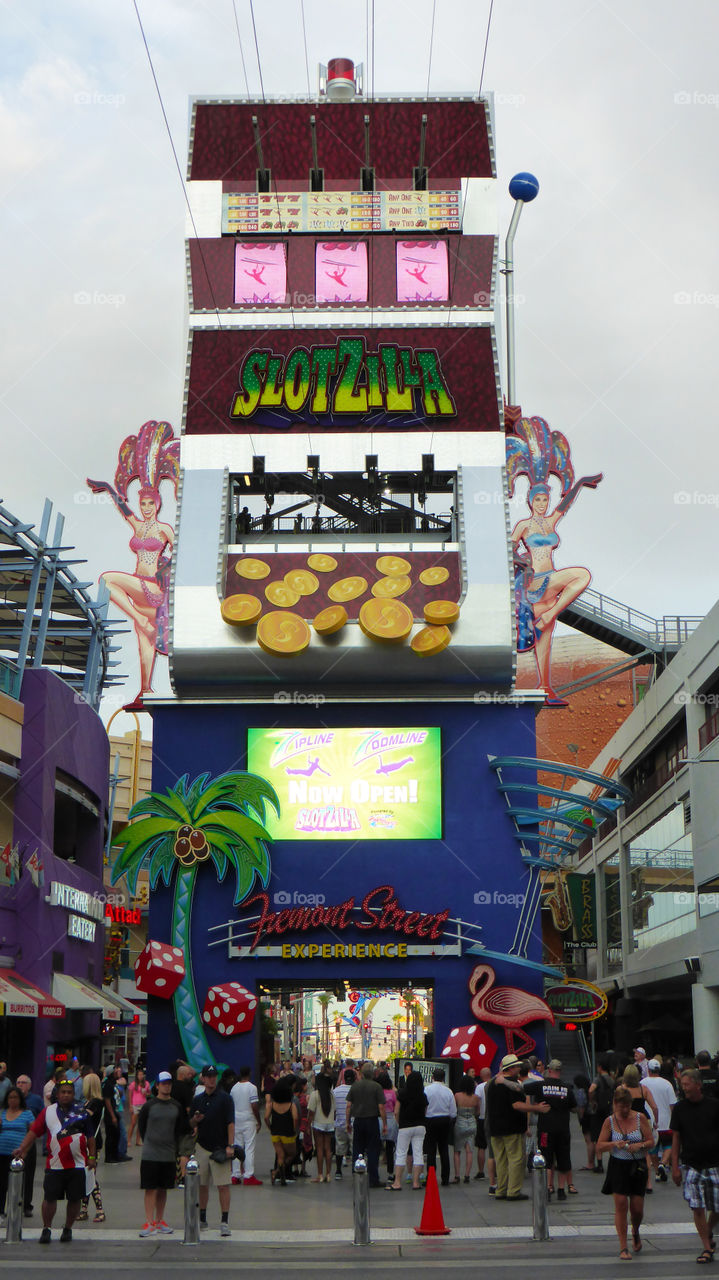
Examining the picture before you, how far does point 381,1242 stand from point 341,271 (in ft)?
92.4

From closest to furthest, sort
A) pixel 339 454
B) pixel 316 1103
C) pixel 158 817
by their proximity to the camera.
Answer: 1. pixel 316 1103
2. pixel 158 817
3. pixel 339 454

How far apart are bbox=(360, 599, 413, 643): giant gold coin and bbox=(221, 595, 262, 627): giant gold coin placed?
8.36 ft

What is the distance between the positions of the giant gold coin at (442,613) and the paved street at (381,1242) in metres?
16.2

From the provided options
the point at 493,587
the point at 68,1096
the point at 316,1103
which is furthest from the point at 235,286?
the point at 68,1096

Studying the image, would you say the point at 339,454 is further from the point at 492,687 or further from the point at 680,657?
the point at 680,657

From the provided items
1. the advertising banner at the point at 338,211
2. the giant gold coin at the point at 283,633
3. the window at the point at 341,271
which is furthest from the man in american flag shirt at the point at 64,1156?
the advertising banner at the point at 338,211

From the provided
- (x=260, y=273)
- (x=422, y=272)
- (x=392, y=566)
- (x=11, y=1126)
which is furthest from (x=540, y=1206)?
(x=260, y=273)

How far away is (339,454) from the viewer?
124ft

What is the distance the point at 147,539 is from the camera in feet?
128

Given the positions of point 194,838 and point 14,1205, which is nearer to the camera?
point 14,1205

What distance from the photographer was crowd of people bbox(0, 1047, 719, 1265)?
49.1ft

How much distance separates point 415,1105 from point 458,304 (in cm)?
2351

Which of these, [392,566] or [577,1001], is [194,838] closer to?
[392,566]

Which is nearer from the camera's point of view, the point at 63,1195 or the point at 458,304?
the point at 63,1195
